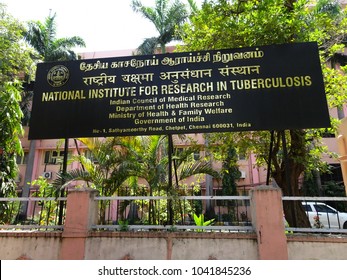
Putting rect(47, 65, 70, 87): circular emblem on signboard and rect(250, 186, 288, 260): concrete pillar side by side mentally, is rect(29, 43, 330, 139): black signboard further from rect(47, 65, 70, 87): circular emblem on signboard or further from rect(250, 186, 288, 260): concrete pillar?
rect(250, 186, 288, 260): concrete pillar

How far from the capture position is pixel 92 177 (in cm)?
741

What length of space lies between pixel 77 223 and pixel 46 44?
19.7m

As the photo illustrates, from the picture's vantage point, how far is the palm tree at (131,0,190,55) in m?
21.5

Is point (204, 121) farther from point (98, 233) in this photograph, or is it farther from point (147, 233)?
point (98, 233)

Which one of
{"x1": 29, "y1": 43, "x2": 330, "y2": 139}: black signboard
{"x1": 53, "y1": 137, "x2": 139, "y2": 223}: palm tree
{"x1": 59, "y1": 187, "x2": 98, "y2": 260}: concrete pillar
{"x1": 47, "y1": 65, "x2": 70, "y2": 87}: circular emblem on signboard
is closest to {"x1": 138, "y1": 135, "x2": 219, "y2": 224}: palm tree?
{"x1": 53, "y1": 137, "x2": 139, "y2": 223}: palm tree

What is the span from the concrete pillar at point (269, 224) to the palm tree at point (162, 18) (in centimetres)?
1801

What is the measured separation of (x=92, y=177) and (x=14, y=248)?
7.66 feet

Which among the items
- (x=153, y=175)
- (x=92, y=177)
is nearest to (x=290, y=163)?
(x=153, y=175)

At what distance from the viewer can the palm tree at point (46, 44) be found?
21062mm

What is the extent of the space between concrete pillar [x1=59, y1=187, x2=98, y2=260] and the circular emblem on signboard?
119 inches

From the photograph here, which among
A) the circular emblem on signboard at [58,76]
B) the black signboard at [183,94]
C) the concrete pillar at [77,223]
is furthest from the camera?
the circular emblem on signboard at [58,76]

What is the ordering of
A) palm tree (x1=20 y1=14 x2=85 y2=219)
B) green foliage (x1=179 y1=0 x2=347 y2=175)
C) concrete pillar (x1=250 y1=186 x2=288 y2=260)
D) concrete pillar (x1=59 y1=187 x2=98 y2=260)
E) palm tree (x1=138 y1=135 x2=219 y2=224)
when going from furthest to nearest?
palm tree (x1=20 y1=14 x2=85 y2=219)
green foliage (x1=179 y1=0 x2=347 y2=175)
palm tree (x1=138 y1=135 x2=219 y2=224)
concrete pillar (x1=59 y1=187 x2=98 y2=260)
concrete pillar (x1=250 y1=186 x2=288 y2=260)

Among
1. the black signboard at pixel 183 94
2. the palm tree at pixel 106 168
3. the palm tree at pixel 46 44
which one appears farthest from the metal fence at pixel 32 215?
the palm tree at pixel 46 44

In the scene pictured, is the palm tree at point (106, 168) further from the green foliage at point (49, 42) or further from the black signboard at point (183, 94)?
the green foliage at point (49, 42)
